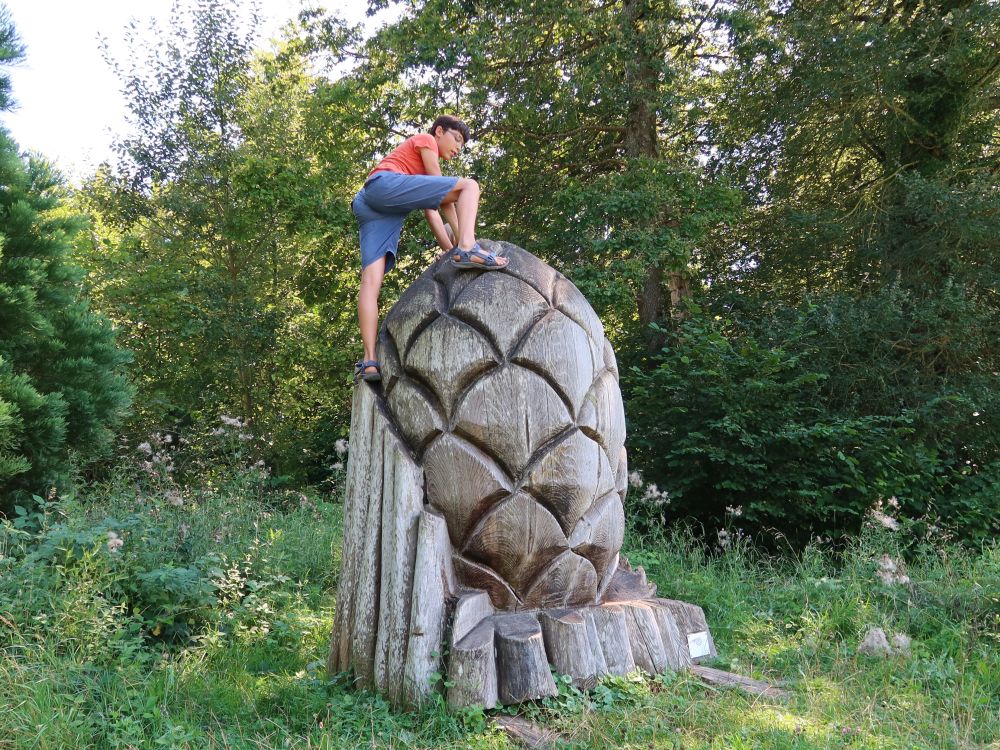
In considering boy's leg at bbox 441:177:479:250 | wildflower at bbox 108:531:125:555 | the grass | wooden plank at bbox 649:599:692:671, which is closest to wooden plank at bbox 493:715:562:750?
the grass

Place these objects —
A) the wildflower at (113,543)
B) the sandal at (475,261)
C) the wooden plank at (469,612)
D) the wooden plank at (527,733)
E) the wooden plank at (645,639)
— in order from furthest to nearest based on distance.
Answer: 1. the wildflower at (113,543)
2. the sandal at (475,261)
3. the wooden plank at (645,639)
4. the wooden plank at (469,612)
5. the wooden plank at (527,733)

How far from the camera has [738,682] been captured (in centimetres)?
332

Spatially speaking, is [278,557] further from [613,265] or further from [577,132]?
[577,132]

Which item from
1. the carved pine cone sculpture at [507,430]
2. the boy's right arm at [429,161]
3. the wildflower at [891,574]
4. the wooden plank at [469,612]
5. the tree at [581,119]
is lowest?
the wildflower at [891,574]

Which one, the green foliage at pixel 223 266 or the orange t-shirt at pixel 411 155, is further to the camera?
the green foliage at pixel 223 266

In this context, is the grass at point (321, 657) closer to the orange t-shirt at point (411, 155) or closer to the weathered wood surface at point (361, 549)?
the weathered wood surface at point (361, 549)

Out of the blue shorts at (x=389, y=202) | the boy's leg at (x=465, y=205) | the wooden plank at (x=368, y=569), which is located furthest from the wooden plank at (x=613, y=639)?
the blue shorts at (x=389, y=202)

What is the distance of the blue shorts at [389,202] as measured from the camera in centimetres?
368

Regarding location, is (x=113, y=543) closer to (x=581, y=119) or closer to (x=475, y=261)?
(x=475, y=261)

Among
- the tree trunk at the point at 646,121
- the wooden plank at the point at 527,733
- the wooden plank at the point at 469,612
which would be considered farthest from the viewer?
the tree trunk at the point at 646,121

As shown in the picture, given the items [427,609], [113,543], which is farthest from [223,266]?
[427,609]

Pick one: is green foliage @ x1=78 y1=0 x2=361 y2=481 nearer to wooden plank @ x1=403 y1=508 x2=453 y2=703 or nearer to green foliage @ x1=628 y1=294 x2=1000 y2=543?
green foliage @ x1=628 y1=294 x2=1000 y2=543

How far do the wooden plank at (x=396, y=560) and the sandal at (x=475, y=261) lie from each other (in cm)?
81

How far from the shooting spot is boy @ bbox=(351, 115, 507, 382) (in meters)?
3.49
